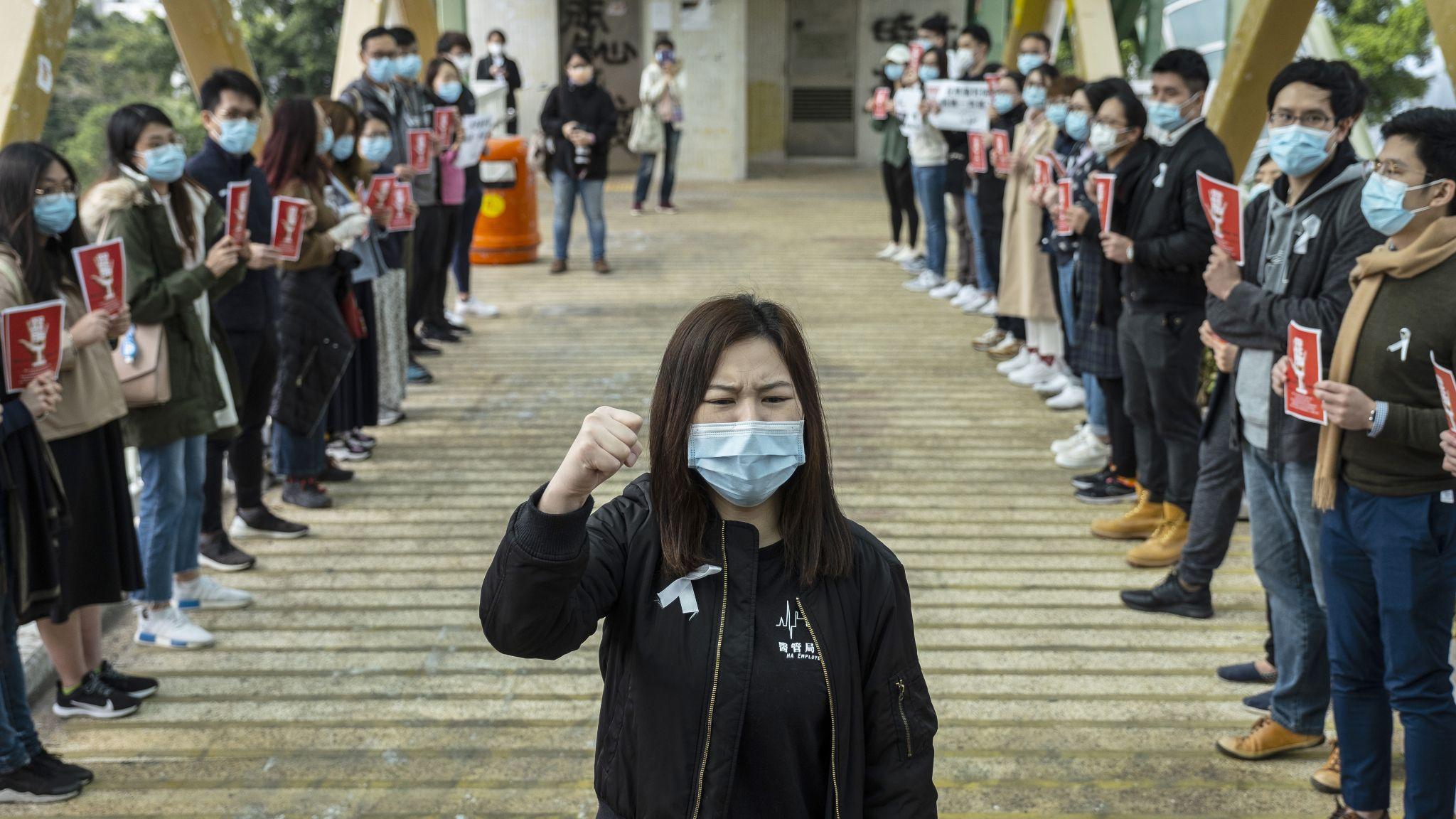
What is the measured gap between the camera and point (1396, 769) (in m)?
4.27

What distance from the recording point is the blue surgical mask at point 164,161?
4.96m

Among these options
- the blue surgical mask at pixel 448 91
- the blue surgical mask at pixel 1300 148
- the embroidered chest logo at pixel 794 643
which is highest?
the blue surgical mask at pixel 448 91

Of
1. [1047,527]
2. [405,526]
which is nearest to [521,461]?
[405,526]

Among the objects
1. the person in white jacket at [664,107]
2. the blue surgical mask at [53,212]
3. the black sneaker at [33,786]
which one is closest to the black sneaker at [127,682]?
the black sneaker at [33,786]

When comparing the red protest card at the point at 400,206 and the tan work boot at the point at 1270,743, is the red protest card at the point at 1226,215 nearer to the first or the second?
the tan work boot at the point at 1270,743

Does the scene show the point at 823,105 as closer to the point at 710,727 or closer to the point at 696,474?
the point at 696,474

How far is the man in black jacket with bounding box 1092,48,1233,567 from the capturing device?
18.5ft

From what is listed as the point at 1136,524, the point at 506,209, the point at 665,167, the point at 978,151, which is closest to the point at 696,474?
the point at 1136,524

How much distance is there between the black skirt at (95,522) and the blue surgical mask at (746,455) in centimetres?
301

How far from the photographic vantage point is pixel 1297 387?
12.2 ft

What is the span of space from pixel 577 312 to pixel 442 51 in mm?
2336

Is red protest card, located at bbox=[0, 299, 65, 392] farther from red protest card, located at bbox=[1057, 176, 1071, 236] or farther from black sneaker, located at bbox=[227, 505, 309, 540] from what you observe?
red protest card, located at bbox=[1057, 176, 1071, 236]

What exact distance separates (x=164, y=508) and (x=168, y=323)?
2.32 feet

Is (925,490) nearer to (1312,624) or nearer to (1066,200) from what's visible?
(1066,200)
